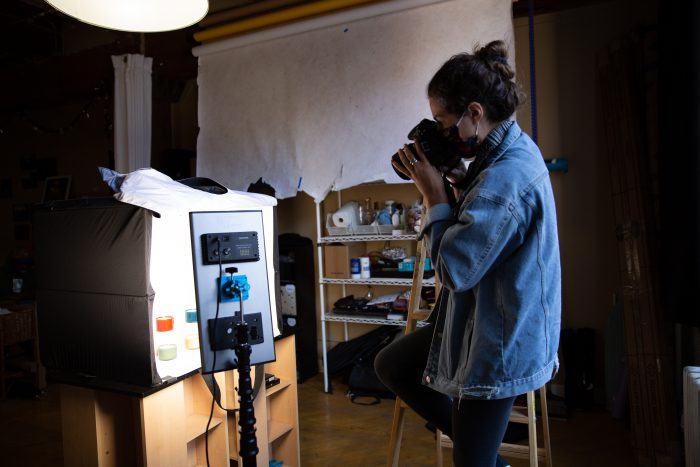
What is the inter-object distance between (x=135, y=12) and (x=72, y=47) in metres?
4.43

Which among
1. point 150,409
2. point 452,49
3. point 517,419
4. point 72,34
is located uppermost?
point 72,34

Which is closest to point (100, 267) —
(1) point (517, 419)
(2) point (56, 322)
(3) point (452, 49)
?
(2) point (56, 322)

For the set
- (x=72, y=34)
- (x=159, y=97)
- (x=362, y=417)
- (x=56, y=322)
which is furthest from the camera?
(x=72, y=34)

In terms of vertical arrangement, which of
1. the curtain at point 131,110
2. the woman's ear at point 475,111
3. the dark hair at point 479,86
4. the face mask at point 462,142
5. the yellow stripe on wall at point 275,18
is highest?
the yellow stripe on wall at point 275,18

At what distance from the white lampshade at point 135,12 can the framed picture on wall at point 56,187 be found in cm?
447

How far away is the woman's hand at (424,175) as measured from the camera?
1147 millimetres

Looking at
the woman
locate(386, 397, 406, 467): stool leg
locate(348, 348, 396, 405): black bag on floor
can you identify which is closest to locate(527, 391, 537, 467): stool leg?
locate(386, 397, 406, 467): stool leg

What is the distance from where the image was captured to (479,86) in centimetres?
112

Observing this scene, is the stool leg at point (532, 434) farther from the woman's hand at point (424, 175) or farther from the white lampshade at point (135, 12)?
the white lampshade at point (135, 12)

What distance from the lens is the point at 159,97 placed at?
418 centimetres

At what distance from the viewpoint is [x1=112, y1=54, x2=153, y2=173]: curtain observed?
3.39 meters

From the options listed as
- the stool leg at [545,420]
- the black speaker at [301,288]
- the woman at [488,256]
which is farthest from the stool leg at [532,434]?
the black speaker at [301,288]

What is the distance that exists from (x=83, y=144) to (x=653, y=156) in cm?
517

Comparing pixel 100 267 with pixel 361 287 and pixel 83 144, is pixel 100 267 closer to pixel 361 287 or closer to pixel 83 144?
pixel 361 287
